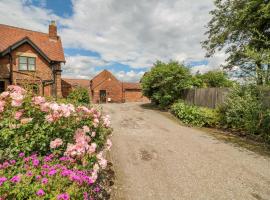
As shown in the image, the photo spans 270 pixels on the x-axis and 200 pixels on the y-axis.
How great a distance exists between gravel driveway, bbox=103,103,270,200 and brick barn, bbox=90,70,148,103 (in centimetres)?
2537

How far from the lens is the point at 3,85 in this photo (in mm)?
14523

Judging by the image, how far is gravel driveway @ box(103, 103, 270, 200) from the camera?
11.7 ft

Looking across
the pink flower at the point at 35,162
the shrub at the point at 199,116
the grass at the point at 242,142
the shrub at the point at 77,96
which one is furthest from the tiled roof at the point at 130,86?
the pink flower at the point at 35,162

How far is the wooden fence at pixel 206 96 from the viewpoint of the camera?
10.6m

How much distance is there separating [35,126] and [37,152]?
54cm

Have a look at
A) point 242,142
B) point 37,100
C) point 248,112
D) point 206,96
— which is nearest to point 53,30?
point 206,96

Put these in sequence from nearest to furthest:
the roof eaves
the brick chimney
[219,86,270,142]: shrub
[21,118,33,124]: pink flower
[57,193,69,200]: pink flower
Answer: [57,193,69,200]: pink flower < [21,118,33,124]: pink flower < [219,86,270,142]: shrub < the roof eaves < the brick chimney

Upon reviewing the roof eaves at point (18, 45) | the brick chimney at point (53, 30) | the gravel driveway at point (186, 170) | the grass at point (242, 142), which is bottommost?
the gravel driveway at point (186, 170)

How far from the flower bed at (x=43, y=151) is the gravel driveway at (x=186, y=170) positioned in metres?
1.27

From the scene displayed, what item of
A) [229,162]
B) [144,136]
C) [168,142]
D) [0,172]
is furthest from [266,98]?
[0,172]

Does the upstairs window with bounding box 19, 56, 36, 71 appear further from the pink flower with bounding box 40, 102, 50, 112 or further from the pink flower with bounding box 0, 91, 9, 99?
the pink flower with bounding box 40, 102, 50, 112

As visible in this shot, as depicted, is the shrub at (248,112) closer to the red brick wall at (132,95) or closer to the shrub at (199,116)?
the shrub at (199,116)

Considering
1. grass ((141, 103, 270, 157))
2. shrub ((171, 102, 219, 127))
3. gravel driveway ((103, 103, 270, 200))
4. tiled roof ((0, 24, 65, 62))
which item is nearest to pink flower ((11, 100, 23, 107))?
gravel driveway ((103, 103, 270, 200))

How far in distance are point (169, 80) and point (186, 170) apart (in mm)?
11015
